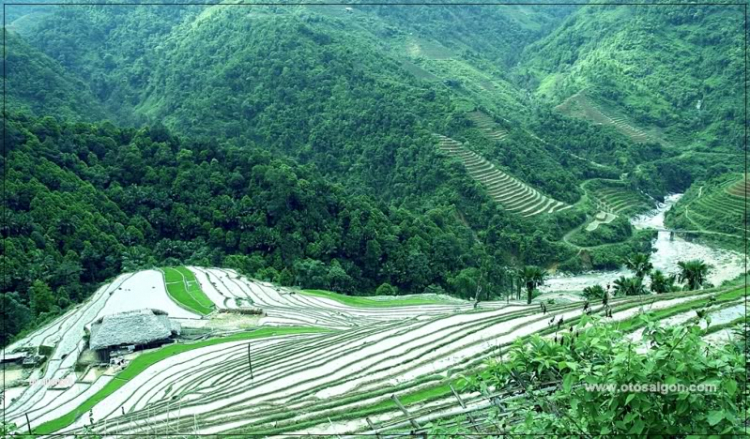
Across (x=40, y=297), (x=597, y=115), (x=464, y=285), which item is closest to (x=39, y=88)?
(x=40, y=297)

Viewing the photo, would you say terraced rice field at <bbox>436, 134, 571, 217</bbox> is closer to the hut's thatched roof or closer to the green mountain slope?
the hut's thatched roof

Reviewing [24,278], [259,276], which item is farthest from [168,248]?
[24,278]

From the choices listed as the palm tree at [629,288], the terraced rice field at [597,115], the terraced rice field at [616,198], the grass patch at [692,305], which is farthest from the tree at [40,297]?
the terraced rice field at [597,115]

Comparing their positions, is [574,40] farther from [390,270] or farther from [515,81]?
[390,270]

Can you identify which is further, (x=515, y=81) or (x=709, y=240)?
(x=515, y=81)

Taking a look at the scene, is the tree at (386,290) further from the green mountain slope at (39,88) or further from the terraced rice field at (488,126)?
the green mountain slope at (39,88)

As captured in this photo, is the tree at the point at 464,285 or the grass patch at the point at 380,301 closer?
the grass patch at the point at 380,301

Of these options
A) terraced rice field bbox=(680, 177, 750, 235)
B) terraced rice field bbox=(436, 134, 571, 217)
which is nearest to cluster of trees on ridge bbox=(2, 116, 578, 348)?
terraced rice field bbox=(436, 134, 571, 217)
